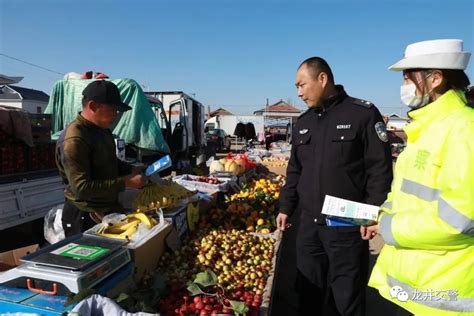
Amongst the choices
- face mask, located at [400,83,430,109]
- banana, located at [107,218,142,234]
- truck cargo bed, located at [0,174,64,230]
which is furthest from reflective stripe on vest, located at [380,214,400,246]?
truck cargo bed, located at [0,174,64,230]

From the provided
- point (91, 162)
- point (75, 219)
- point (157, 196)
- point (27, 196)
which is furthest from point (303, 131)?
point (27, 196)

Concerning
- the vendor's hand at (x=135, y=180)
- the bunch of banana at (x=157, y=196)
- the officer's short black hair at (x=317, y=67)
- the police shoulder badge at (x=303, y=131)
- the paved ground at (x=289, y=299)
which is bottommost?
the paved ground at (x=289, y=299)

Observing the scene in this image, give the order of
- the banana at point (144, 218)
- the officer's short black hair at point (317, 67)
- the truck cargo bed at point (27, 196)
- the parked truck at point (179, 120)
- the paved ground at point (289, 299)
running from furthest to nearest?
the parked truck at point (179, 120)
the truck cargo bed at point (27, 196)
the paved ground at point (289, 299)
the officer's short black hair at point (317, 67)
the banana at point (144, 218)

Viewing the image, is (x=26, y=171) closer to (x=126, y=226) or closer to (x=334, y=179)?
(x=126, y=226)

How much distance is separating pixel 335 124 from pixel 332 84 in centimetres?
34

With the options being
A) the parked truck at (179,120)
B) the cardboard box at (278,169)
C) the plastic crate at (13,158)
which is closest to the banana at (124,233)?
the plastic crate at (13,158)

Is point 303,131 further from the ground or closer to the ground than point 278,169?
further from the ground

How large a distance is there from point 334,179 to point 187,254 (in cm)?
125

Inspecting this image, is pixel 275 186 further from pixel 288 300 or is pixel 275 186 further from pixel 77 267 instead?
pixel 77 267

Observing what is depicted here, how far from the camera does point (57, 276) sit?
1755mm

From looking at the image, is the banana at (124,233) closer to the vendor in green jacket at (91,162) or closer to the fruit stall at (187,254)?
the fruit stall at (187,254)

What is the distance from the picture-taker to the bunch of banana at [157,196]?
2.96 metres

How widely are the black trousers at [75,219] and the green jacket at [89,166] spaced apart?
0.09 m

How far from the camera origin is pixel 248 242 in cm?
321
